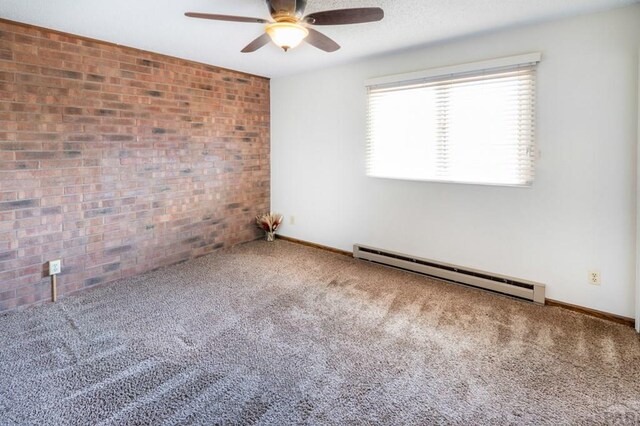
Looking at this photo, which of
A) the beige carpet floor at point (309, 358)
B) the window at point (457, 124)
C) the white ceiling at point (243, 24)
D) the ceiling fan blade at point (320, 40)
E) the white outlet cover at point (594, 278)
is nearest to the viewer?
the beige carpet floor at point (309, 358)

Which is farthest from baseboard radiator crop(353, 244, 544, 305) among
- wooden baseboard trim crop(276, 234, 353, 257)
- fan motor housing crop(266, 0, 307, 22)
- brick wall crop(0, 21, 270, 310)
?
fan motor housing crop(266, 0, 307, 22)

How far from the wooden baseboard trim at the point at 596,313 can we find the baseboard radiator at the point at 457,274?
0.37 feet

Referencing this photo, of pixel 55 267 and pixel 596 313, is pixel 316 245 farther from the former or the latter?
pixel 596 313

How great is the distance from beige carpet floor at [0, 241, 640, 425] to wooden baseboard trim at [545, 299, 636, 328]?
89 mm

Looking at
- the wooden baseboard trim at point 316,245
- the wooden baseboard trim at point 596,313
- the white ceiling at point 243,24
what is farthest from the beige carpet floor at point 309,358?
the white ceiling at point 243,24

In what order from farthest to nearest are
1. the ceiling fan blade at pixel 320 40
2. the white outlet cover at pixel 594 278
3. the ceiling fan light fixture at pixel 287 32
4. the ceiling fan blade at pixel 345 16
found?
the white outlet cover at pixel 594 278, the ceiling fan blade at pixel 320 40, the ceiling fan light fixture at pixel 287 32, the ceiling fan blade at pixel 345 16

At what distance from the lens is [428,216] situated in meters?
3.78

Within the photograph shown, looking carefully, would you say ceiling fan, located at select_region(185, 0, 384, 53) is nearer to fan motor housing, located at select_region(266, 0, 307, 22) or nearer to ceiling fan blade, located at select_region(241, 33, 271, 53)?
fan motor housing, located at select_region(266, 0, 307, 22)

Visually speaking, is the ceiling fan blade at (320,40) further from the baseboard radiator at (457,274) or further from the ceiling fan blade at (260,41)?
the baseboard radiator at (457,274)

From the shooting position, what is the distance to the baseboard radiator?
125 inches

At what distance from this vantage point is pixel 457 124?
347cm

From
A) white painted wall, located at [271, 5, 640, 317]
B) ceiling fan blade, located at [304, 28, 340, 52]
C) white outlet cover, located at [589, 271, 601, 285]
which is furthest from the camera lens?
white outlet cover, located at [589, 271, 601, 285]

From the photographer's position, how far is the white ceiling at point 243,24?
8.45ft

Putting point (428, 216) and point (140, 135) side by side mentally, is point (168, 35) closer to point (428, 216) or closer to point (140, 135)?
point (140, 135)
